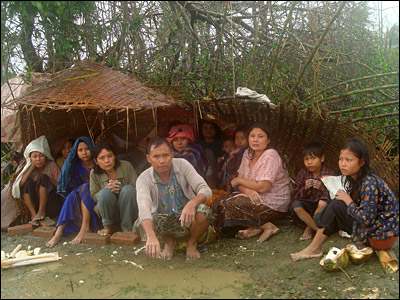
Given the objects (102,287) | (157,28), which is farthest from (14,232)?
(157,28)

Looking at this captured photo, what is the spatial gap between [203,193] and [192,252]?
19.8 inches

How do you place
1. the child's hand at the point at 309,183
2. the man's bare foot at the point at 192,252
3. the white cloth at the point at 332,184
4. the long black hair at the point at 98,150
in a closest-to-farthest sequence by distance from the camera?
1. the man's bare foot at the point at 192,252
2. the white cloth at the point at 332,184
3. the child's hand at the point at 309,183
4. the long black hair at the point at 98,150

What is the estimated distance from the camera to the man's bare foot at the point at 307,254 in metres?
2.97

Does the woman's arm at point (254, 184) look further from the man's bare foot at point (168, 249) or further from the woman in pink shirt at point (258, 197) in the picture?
the man's bare foot at point (168, 249)

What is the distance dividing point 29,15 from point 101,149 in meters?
1.38

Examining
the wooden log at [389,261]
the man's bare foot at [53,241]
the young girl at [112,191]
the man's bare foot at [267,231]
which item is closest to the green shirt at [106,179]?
the young girl at [112,191]

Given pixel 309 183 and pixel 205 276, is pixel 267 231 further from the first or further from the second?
pixel 205 276

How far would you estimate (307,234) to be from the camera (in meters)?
3.39

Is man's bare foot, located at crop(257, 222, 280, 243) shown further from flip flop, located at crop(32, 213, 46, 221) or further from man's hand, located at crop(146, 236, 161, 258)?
flip flop, located at crop(32, 213, 46, 221)

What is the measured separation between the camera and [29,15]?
2799 millimetres

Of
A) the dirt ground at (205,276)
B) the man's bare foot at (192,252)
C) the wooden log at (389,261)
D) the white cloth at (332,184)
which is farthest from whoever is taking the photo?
the white cloth at (332,184)

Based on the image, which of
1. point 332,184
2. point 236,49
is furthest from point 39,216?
point 236,49

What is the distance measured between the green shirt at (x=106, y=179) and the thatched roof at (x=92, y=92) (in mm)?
623

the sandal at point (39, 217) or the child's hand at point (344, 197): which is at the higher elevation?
the child's hand at point (344, 197)
